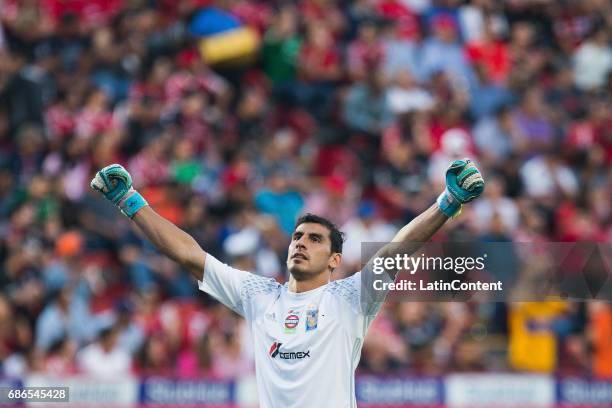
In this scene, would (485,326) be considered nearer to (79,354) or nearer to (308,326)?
(79,354)

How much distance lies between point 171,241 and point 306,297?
2.87 ft

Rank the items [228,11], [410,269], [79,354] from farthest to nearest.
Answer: [228,11]
[79,354]
[410,269]

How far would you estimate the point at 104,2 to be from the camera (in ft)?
60.5

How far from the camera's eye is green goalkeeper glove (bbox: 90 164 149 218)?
24.7ft

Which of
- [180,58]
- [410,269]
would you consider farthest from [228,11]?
[410,269]

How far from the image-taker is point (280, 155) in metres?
15.9

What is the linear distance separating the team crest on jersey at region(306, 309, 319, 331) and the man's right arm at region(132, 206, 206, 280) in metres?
0.75

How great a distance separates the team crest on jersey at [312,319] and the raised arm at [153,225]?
75 cm

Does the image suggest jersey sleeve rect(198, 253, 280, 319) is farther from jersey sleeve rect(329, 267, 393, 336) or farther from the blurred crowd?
the blurred crowd

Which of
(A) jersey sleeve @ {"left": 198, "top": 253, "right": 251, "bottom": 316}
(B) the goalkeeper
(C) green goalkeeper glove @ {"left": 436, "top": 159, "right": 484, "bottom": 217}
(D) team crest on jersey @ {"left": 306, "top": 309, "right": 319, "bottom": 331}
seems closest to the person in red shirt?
(B) the goalkeeper

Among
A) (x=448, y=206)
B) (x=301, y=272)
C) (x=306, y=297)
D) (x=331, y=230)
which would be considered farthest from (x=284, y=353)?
(x=448, y=206)

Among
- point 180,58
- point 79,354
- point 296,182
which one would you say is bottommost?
point 79,354

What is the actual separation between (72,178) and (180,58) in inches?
112

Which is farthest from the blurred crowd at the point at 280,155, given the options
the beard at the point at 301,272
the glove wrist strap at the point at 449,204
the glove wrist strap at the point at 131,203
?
the glove wrist strap at the point at 449,204
